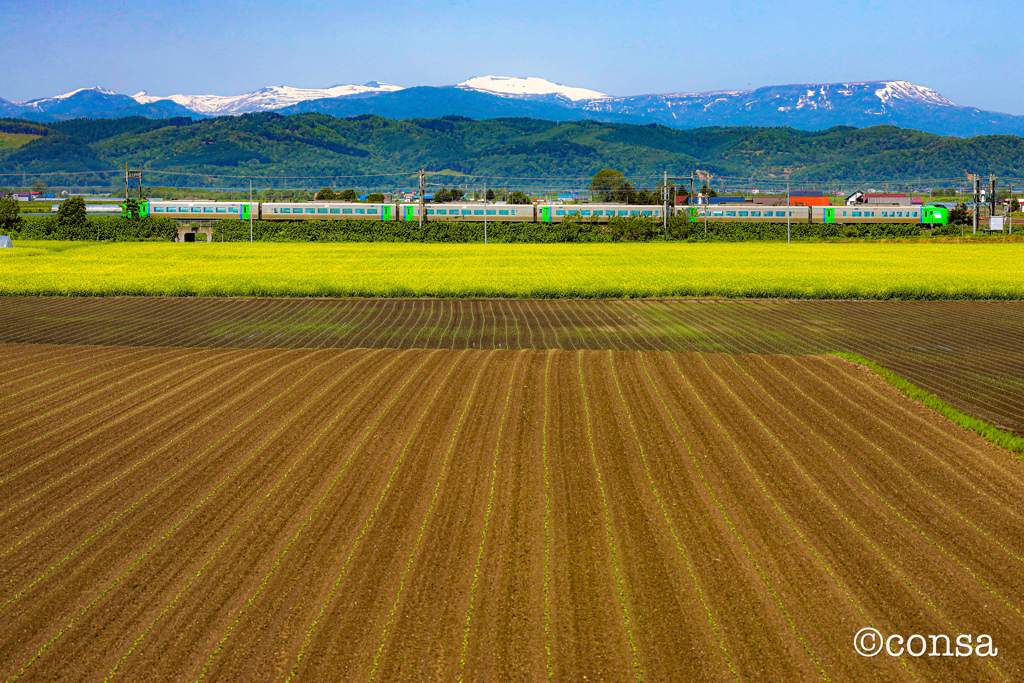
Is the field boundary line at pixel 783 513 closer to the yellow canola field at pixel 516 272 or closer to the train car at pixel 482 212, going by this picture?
the yellow canola field at pixel 516 272

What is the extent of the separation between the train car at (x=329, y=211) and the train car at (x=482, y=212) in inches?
242

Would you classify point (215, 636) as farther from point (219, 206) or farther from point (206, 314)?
point (219, 206)

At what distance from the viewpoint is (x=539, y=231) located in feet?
323

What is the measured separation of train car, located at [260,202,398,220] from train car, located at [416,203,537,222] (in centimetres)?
615

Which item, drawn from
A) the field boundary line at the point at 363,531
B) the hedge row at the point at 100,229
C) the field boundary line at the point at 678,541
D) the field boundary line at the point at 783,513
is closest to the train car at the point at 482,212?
the hedge row at the point at 100,229

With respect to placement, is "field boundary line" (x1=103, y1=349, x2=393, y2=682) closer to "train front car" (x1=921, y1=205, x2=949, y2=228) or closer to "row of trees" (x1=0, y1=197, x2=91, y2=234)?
"row of trees" (x1=0, y1=197, x2=91, y2=234)

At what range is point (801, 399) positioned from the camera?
17.9 metres

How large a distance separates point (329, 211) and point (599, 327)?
252ft

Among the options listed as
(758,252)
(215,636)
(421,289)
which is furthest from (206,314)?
(758,252)

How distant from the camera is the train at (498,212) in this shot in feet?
330

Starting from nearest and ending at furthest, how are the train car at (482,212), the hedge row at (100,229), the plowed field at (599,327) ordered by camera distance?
the plowed field at (599,327) < the hedge row at (100,229) < the train car at (482,212)

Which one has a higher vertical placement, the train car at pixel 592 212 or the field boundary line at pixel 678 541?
the train car at pixel 592 212

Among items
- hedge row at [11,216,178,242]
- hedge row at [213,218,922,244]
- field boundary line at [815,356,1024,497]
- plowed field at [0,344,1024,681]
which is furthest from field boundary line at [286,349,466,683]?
hedge row at [11,216,178,242]

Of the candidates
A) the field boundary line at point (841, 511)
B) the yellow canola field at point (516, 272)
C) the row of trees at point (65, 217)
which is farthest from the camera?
the row of trees at point (65, 217)
